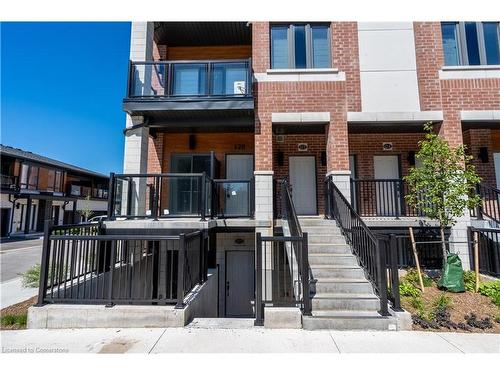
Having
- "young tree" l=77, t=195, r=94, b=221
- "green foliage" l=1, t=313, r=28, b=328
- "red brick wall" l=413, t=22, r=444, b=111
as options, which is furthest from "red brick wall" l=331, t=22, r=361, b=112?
"young tree" l=77, t=195, r=94, b=221

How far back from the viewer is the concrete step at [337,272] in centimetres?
549

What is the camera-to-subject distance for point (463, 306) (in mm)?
5324

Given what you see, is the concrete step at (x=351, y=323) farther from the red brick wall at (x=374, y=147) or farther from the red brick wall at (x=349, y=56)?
the red brick wall at (x=374, y=147)

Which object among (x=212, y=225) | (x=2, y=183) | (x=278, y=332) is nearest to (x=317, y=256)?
(x=278, y=332)

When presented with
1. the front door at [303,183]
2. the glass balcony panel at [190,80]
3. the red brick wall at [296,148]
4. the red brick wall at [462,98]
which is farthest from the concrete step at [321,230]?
the glass balcony panel at [190,80]

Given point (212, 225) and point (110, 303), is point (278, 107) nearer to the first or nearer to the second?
point (212, 225)

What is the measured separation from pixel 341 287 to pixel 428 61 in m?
7.32

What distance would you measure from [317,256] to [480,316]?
9.89 feet

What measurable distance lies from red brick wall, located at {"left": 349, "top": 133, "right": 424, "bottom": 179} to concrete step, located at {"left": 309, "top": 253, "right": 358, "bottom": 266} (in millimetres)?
4570

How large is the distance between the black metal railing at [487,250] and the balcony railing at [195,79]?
722cm

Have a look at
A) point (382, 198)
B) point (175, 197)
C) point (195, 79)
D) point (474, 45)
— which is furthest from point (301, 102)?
point (474, 45)

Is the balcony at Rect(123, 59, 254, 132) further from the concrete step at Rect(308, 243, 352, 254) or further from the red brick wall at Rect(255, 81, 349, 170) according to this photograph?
the concrete step at Rect(308, 243, 352, 254)

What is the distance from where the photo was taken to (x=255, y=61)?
8.30 meters

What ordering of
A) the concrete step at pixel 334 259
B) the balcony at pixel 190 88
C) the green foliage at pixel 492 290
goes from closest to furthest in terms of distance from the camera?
1. the green foliage at pixel 492 290
2. the concrete step at pixel 334 259
3. the balcony at pixel 190 88
